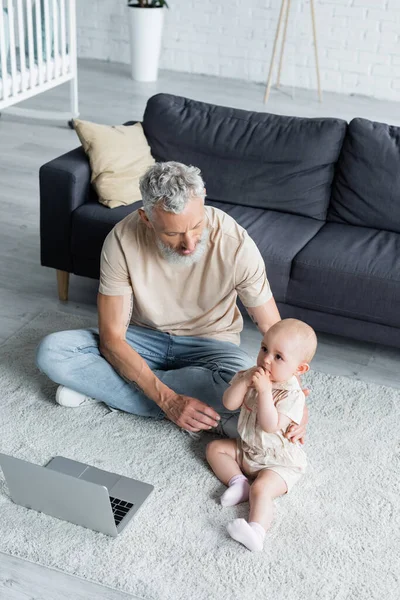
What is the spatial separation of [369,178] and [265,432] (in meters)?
1.30

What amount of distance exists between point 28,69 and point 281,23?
Answer: 226 centimetres

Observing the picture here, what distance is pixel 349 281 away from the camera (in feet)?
8.87

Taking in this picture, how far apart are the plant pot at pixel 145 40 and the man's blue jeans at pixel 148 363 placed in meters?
4.14

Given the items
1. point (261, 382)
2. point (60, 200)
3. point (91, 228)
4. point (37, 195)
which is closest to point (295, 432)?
point (261, 382)

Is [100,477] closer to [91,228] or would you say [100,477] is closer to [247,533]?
[247,533]

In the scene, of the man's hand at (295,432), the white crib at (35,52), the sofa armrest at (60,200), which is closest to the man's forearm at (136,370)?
the man's hand at (295,432)

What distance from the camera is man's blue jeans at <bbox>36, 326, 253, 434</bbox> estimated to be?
2.40 meters

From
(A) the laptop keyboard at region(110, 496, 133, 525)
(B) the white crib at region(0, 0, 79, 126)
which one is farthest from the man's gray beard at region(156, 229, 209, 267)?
(B) the white crib at region(0, 0, 79, 126)

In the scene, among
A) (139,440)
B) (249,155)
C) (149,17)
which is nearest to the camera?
(139,440)

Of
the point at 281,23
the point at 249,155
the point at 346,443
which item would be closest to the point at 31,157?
the point at 249,155

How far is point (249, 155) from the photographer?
3.17 metres

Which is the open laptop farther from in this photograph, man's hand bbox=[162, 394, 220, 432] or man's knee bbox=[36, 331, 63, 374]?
man's knee bbox=[36, 331, 63, 374]

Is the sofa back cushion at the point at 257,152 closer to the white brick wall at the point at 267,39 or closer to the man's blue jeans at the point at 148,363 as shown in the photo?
the man's blue jeans at the point at 148,363

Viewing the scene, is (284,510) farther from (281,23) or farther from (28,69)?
(281,23)
